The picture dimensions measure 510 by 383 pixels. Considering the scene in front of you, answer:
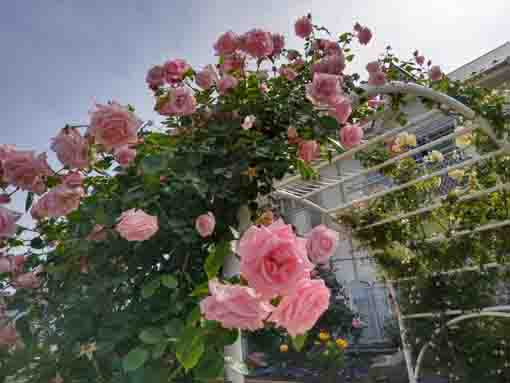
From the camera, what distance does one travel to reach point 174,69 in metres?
1.36

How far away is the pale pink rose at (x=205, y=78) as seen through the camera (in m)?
1.38

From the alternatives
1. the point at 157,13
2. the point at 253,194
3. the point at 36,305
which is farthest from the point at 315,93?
the point at 36,305

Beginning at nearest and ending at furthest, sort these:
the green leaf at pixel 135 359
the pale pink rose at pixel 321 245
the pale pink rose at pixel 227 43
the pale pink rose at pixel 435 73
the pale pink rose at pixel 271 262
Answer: the pale pink rose at pixel 271 262, the green leaf at pixel 135 359, the pale pink rose at pixel 321 245, the pale pink rose at pixel 227 43, the pale pink rose at pixel 435 73

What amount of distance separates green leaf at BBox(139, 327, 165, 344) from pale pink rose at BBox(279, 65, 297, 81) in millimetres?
1002

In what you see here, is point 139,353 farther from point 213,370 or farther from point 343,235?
point 343,235

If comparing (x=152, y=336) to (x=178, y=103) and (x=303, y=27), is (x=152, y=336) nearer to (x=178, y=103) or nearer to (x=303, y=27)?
(x=178, y=103)

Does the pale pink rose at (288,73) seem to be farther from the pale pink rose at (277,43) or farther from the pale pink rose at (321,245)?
the pale pink rose at (321,245)

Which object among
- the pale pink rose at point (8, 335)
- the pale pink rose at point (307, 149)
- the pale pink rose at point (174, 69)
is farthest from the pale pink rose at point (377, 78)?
the pale pink rose at point (8, 335)

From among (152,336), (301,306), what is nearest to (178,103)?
(152,336)

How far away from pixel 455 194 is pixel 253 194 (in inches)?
69.8

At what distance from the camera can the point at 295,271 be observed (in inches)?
22.7

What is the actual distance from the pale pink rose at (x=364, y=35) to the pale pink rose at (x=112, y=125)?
1.09 meters

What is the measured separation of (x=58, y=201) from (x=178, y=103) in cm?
44

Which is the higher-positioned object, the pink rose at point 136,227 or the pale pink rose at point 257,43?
the pale pink rose at point 257,43
